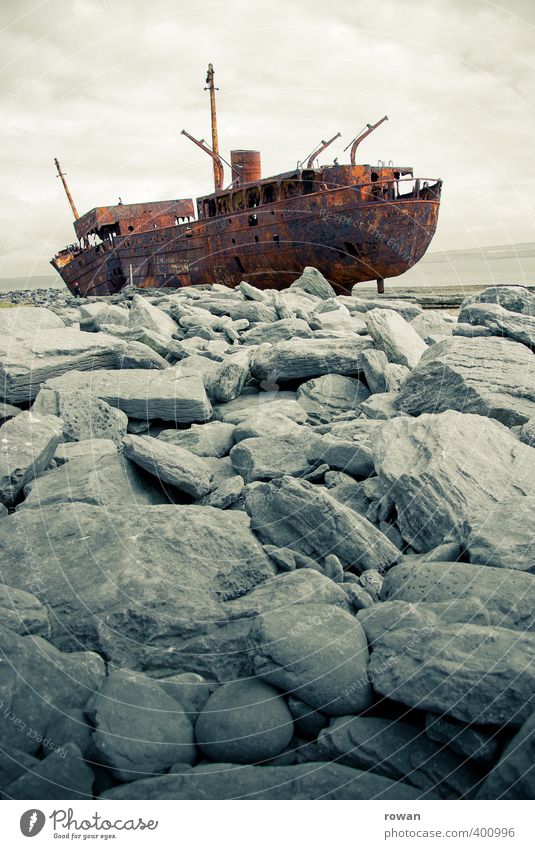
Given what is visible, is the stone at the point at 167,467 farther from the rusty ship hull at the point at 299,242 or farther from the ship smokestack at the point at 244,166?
the ship smokestack at the point at 244,166

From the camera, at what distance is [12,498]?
15.3ft

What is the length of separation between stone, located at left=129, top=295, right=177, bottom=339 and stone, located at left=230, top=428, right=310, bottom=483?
476cm

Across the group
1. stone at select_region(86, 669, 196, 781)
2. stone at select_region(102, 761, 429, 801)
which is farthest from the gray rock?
stone at select_region(102, 761, 429, 801)

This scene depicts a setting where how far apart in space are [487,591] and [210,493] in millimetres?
2573

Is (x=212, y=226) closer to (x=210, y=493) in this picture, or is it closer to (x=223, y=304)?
(x=223, y=304)

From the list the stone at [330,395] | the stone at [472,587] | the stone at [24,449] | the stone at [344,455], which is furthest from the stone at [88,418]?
the stone at [472,587]

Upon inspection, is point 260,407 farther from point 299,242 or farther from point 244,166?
point 244,166

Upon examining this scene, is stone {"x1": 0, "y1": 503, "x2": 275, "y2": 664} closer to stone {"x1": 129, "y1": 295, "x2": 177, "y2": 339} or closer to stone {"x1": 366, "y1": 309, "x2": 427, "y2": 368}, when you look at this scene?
stone {"x1": 366, "y1": 309, "x2": 427, "y2": 368}

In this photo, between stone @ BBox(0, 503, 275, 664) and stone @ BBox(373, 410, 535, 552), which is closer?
stone @ BBox(0, 503, 275, 664)

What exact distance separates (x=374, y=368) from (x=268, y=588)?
15.5 ft

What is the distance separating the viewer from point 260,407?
700 cm

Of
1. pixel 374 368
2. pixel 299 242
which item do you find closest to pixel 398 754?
pixel 374 368

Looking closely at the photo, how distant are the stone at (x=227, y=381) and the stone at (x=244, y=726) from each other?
5056 millimetres

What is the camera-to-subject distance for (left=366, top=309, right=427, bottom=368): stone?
8164mm
